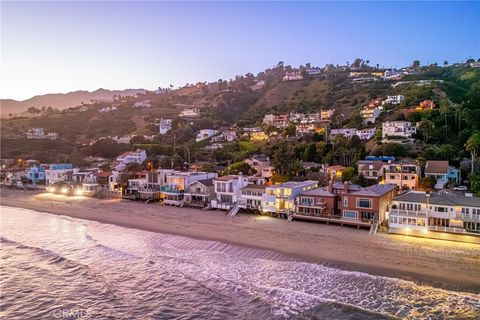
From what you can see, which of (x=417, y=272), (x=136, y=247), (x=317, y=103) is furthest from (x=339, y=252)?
(x=317, y=103)

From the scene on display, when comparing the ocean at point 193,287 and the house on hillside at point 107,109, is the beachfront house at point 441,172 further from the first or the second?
the house on hillside at point 107,109

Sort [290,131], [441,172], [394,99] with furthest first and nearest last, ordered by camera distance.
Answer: [394,99]
[290,131]
[441,172]

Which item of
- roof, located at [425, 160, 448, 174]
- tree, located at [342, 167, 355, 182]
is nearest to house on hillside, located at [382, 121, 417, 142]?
roof, located at [425, 160, 448, 174]

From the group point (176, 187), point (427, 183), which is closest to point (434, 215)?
point (427, 183)

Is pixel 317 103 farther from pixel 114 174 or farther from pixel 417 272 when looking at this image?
pixel 417 272

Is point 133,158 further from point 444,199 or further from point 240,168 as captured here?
point 444,199
